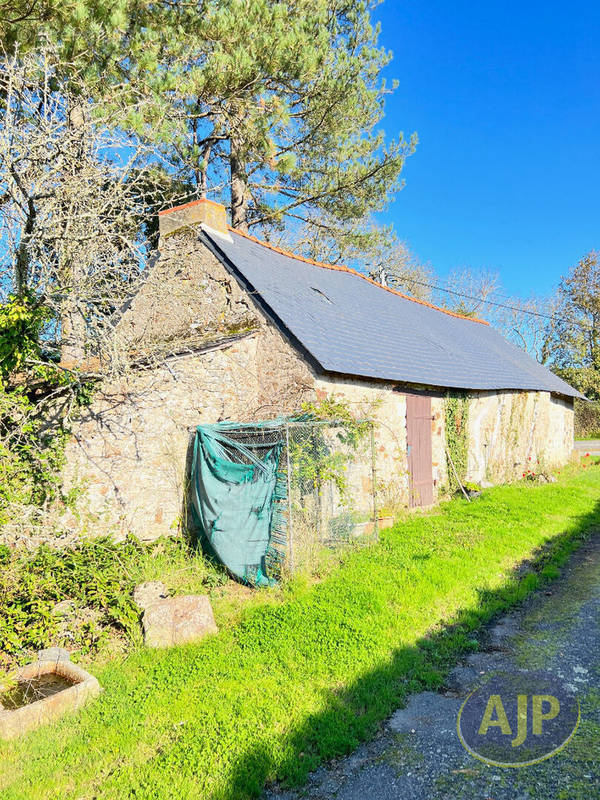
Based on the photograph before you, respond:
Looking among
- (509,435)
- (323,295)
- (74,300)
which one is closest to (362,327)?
(323,295)

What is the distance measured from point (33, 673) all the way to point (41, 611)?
58 cm

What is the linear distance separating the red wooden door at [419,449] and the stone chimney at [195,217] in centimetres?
578

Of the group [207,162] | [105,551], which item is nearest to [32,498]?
[105,551]

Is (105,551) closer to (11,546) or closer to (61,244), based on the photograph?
(11,546)

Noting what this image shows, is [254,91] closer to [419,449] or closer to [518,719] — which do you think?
[419,449]

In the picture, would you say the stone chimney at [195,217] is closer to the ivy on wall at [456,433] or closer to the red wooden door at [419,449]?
the red wooden door at [419,449]

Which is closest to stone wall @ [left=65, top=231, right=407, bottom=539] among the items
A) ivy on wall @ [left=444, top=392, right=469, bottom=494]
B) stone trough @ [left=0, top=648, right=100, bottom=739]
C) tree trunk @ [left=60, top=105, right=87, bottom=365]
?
tree trunk @ [left=60, top=105, right=87, bottom=365]

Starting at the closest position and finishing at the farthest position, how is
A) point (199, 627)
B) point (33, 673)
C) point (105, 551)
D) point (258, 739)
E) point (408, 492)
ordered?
point (258, 739), point (33, 673), point (199, 627), point (105, 551), point (408, 492)

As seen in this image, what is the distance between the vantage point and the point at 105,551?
662 centimetres

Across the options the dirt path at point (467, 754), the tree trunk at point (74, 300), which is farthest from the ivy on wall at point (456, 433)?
the tree trunk at point (74, 300)

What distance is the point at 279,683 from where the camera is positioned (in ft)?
14.6

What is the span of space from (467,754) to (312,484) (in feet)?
14.3

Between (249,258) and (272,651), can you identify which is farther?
(249,258)

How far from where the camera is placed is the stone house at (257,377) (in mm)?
7727
